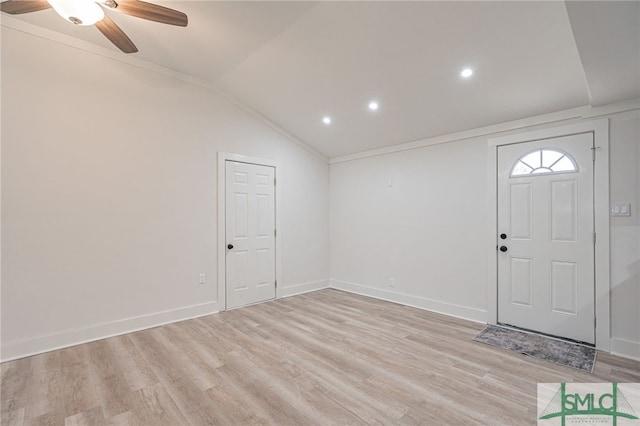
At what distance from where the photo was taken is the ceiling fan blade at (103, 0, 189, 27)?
6.39ft

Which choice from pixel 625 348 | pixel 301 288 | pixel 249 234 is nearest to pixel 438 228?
pixel 625 348

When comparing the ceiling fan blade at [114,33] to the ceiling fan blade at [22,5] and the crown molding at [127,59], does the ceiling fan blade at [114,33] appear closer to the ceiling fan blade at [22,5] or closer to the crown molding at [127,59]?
the ceiling fan blade at [22,5]

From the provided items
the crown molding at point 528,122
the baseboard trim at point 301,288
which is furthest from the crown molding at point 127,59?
Answer: the baseboard trim at point 301,288

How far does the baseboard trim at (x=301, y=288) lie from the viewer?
189 inches

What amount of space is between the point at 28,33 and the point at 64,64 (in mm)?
330

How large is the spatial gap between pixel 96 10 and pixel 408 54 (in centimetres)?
249

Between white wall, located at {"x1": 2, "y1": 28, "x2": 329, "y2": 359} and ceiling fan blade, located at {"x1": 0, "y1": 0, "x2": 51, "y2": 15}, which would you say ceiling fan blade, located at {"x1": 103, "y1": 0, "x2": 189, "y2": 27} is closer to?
ceiling fan blade, located at {"x1": 0, "y1": 0, "x2": 51, "y2": 15}

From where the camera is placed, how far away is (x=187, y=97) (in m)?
3.82

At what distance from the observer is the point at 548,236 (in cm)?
324

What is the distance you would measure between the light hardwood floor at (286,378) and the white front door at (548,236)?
1.72 ft

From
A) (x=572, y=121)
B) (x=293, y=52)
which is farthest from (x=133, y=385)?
(x=572, y=121)

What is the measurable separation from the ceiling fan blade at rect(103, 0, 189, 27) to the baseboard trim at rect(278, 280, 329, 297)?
375cm

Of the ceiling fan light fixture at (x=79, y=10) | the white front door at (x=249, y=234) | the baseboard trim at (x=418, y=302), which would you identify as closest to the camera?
the ceiling fan light fixture at (x=79, y=10)

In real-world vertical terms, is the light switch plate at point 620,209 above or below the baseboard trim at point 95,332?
above
